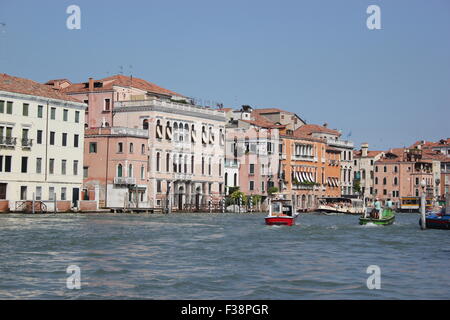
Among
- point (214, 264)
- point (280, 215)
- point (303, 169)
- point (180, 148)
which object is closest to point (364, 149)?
point (303, 169)

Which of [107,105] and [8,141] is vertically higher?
[107,105]

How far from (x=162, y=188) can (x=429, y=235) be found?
88.4ft

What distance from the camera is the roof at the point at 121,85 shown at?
187 feet

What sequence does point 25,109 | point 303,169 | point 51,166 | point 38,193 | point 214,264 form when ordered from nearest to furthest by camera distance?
point 214,264
point 25,109
point 38,193
point 51,166
point 303,169

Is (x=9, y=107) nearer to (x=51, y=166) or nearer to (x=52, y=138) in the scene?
(x=52, y=138)

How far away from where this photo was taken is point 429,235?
3284 centimetres

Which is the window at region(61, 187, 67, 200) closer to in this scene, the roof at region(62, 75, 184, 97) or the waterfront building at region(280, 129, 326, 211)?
the roof at region(62, 75, 184, 97)

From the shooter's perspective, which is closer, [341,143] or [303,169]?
[303,169]

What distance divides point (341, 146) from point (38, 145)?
136ft

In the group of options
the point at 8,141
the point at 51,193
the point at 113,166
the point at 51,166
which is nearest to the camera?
the point at 8,141

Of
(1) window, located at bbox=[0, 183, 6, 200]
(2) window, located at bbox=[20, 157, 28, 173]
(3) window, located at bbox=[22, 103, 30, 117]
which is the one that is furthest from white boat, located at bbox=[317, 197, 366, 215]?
(1) window, located at bbox=[0, 183, 6, 200]

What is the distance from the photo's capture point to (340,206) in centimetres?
7150
